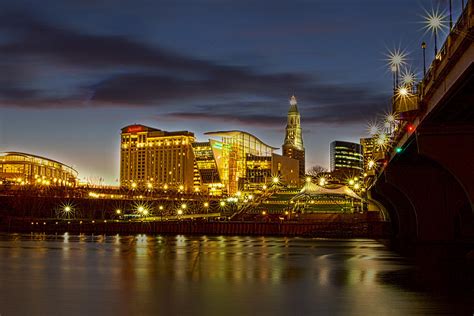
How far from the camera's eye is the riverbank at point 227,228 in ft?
340

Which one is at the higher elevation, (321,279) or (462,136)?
(462,136)

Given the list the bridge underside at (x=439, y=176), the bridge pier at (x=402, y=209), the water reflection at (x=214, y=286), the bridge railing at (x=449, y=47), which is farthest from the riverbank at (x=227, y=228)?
the bridge railing at (x=449, y=47)

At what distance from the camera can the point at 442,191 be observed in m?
72.6

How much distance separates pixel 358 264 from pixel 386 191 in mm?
43271

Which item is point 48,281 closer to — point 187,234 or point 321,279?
point 321,279

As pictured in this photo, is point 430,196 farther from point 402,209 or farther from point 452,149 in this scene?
point 452,149

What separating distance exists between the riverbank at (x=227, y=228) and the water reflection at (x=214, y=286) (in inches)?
1961

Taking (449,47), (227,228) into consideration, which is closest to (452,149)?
(449,47)

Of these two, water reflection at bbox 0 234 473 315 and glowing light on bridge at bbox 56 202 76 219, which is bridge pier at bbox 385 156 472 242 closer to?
water reflection at bbox 0 234 473 315

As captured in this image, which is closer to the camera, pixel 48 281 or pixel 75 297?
pixel 75 297

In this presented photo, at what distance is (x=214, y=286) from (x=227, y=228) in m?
77.5

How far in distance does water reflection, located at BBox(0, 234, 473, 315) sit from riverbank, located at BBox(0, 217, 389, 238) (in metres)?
49.8

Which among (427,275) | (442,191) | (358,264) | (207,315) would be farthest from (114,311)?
(442,191)

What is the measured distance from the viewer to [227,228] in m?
111
